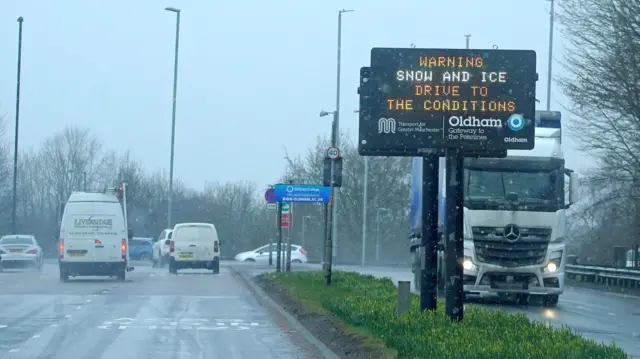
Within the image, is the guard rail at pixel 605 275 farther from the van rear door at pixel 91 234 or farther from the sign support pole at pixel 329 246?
the van rear door at pixel 91 234

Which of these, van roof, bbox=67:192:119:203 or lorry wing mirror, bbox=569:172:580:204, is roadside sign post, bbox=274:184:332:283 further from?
lorry wing mirror, bbox=569:172:580:204

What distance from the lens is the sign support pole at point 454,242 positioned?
1370cm

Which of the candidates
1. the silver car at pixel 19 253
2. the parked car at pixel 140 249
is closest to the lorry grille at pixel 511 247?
the silver car at pixel 19 253

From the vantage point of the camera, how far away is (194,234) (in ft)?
123

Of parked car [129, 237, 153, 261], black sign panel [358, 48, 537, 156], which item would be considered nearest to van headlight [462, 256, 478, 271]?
black sign panel [358, 48, 537, 156]

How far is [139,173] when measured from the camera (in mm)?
78688

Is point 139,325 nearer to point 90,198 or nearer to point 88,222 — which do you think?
point 88,222

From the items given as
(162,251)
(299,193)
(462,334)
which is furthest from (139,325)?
(162,251)

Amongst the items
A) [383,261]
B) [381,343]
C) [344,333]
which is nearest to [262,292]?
[344,333]

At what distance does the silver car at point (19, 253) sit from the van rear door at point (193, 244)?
6.99 meters

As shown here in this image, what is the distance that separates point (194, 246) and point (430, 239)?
77.7 ft

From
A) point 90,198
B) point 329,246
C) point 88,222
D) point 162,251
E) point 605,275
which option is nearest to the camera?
point 329,246

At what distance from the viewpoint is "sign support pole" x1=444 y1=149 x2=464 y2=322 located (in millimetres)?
13695

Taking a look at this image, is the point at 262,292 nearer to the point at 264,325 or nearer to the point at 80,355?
the point at 264,325
